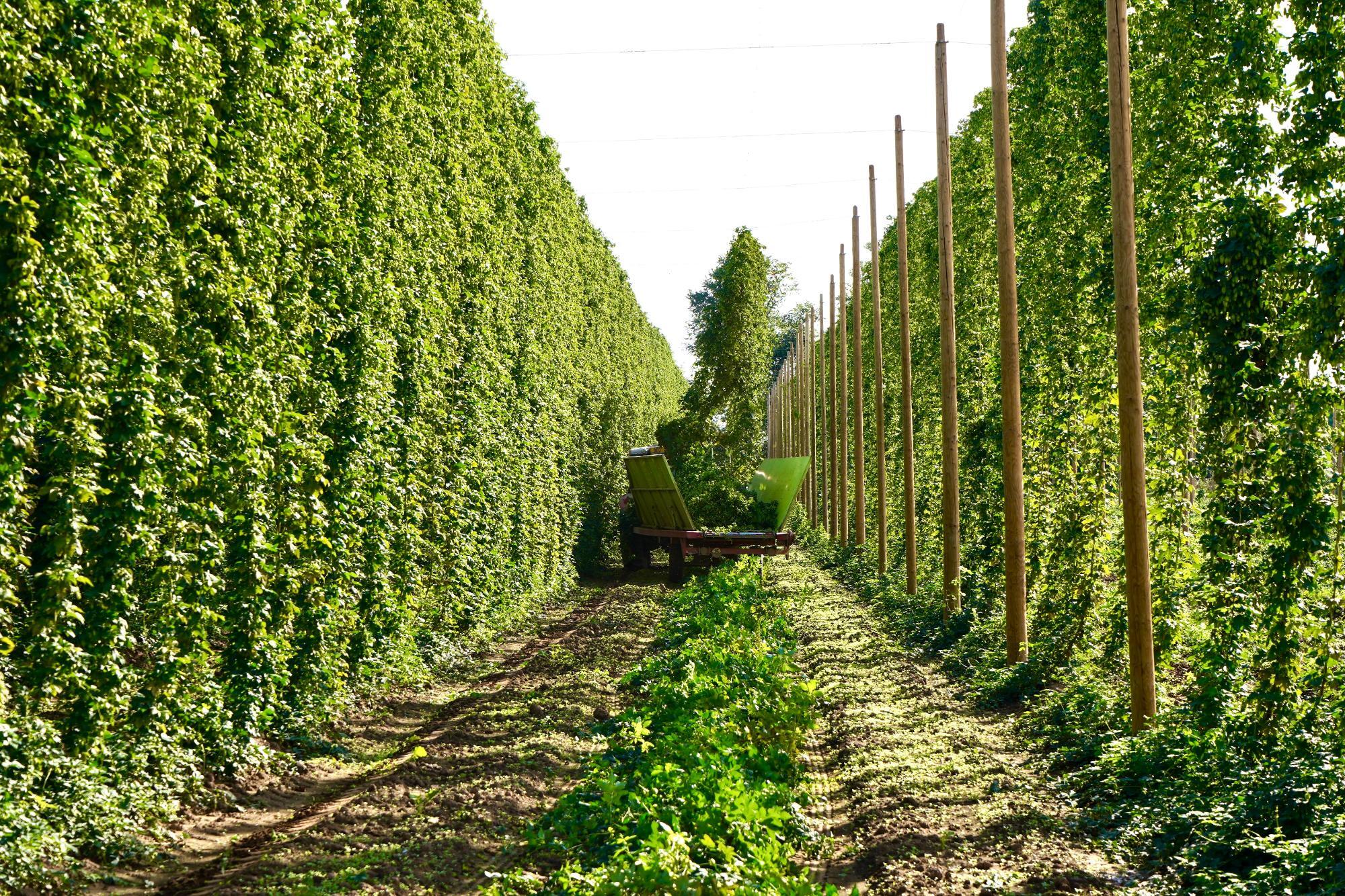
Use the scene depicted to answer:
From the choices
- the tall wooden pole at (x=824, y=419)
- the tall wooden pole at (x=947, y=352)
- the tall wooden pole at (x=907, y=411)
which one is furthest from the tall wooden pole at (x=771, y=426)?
the tall wooden pole at (x=947, y=352)

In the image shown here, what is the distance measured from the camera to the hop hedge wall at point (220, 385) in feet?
18.5

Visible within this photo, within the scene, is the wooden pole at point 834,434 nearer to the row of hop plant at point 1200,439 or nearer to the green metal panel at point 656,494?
the green metal panel at point 656,494

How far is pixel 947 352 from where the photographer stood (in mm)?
15391

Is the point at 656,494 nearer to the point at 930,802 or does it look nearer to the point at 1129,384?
the point at 1129,384

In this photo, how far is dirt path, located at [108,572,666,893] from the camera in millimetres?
6012

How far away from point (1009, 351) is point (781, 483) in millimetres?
15818

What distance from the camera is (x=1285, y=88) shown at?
7.32 m

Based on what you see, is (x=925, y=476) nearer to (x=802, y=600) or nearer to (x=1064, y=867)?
(x=802, y=600)

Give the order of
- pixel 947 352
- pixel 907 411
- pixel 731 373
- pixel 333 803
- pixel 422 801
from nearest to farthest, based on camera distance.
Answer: pixel 422 801
pixel 333 803
pixel 947 352
pixel 907 411
pixel 731 373

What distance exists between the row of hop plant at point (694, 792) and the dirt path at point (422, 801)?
43 centimetres

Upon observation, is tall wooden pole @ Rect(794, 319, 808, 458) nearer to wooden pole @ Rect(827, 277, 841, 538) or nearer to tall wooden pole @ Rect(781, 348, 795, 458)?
tall wooden pole @ Rect(781, 348, 795, 458)

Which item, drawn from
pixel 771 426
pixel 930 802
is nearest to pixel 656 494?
pixel 930 802

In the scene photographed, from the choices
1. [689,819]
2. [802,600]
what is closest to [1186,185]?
[689,819]

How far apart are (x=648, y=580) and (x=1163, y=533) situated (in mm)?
17632
